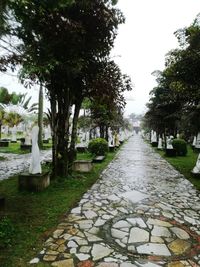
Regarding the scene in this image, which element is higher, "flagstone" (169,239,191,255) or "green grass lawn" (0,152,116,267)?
"green grass lawn" (0,152,116,267)

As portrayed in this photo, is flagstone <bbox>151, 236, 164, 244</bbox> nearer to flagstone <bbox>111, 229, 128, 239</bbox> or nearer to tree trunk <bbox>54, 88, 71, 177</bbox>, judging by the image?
flagstone <bbox>111, 229, 128, 239</bbox>

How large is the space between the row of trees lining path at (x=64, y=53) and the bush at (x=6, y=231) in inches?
142

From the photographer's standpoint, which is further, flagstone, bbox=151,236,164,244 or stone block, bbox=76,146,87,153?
stone block, bbox=76,146,87,153

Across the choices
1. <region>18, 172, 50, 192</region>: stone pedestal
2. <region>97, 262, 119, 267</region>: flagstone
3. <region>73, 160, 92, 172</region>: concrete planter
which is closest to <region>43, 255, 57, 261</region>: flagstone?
<region>97, 262, 119, 267</region>: flagstone

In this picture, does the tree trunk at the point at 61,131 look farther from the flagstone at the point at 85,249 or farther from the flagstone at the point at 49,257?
the flagstone at the point at 49,257

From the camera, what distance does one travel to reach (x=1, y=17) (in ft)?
19.3

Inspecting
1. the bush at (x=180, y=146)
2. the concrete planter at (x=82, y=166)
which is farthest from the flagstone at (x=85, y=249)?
the bush at (x=180, y=146)

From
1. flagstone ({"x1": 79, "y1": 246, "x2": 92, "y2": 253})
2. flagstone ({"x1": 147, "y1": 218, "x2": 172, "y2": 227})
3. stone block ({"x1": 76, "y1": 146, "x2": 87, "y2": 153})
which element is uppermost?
stone block ({"x1": 76, "y1": 146, "x2": 87, "y2": 153})

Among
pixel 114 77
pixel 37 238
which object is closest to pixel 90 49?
pixel 114 77

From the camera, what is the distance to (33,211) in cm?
635

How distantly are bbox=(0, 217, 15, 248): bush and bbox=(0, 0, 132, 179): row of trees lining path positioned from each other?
3.62 meters

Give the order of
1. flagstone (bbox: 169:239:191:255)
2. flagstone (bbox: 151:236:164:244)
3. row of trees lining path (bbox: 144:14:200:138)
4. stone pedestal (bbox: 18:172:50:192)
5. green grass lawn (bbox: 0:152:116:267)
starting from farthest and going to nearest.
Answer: row of trees lining path (bbox: 144:14:200:138)
stone pedestal (bbox: 18:172:50:192)
flagstone (bbox: 151:236:164:244)
flagstone (bbox: 169:239:191:255)
green grass lawn (bbox: 0:152:116:267)

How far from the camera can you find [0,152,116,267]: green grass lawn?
4391 mm

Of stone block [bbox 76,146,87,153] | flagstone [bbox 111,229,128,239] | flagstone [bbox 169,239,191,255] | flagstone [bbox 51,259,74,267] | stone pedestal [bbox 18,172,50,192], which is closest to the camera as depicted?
flagstone [bbox 51,259,74,267]
